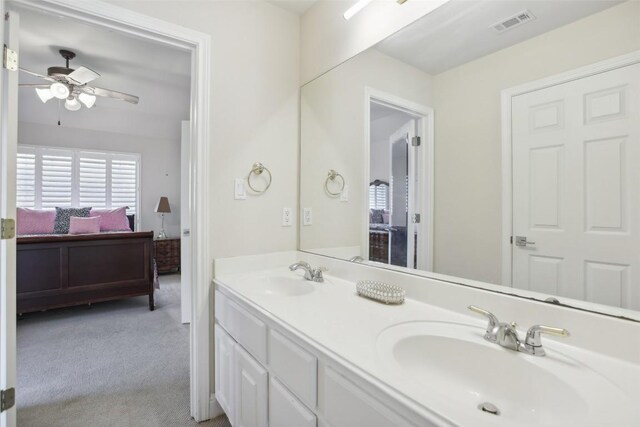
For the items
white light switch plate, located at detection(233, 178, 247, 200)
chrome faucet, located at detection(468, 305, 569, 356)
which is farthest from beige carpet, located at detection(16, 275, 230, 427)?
chrome faucet, located at detection(468, 305, 569, 356)

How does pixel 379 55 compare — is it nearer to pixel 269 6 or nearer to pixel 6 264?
pixel 269 6

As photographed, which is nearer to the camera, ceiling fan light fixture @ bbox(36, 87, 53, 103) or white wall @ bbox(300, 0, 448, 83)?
white wall @ bbox(300, 0, 448, 83)

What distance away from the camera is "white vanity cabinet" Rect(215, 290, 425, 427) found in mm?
755

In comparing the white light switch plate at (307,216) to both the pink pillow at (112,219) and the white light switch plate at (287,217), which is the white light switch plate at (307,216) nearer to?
the white light switch plate at (287,217)

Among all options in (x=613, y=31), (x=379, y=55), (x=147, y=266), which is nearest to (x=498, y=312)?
(x=613, y=31)

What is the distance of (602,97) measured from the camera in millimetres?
853

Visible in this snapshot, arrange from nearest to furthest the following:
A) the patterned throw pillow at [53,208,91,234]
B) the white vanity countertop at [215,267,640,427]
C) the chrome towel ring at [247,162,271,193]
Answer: the white vanity countertop at [215,267,640,427] → the chrome towel ring at [247,162,271,193] → the patterned throw pillow at [53,208,91,234]

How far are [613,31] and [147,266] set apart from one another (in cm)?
405

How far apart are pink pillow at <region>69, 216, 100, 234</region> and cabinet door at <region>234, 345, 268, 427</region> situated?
418cm

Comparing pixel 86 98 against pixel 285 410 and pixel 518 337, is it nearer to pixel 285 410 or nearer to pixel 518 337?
pixel 285 410

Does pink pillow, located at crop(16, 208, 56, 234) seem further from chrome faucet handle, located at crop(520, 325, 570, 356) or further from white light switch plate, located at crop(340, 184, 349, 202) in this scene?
chrome faucet handle, located at crop(520, 325, 570, 356)

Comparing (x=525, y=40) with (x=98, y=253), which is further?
(x=98, y=253)

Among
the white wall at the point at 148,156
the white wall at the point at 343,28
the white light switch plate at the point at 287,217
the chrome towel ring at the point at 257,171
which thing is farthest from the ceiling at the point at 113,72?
the white light switch plate at the point at 287,217

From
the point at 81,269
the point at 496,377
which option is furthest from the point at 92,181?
the point at 496,377
